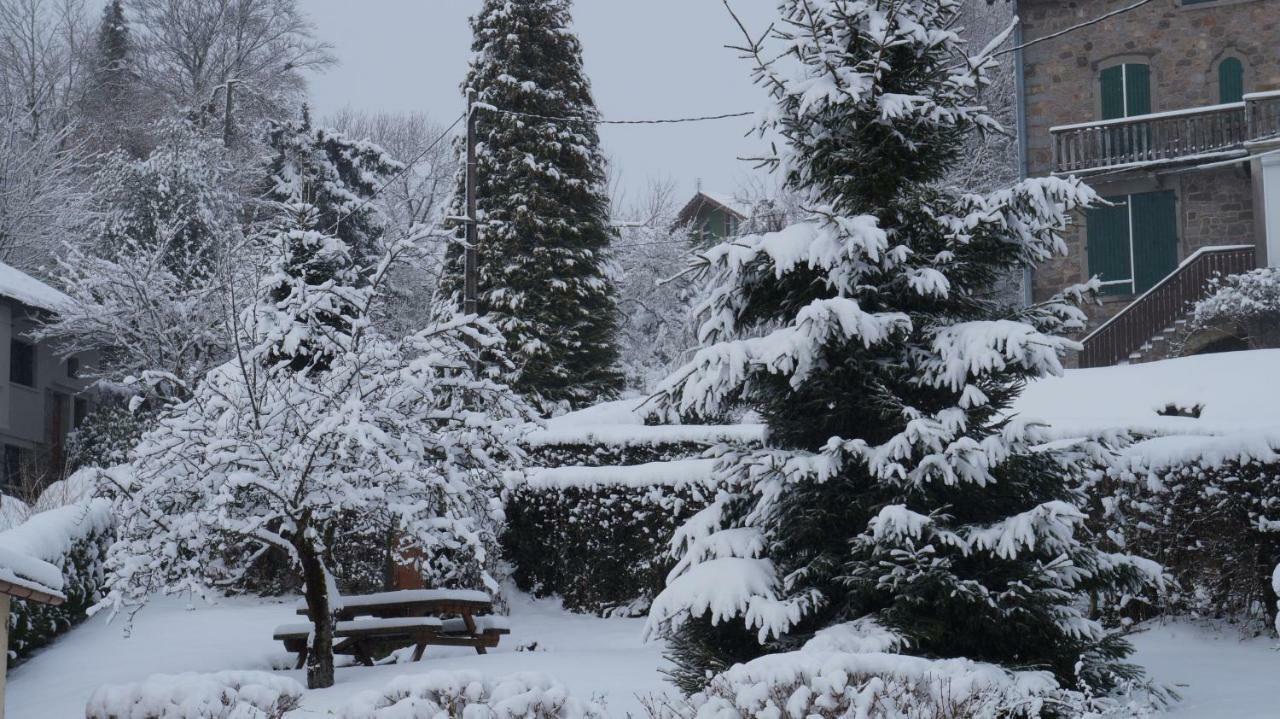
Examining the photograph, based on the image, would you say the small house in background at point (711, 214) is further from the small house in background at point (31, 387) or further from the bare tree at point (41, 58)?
the small house in background at point (31, 387)

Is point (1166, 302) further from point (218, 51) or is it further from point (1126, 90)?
point (218, 51)

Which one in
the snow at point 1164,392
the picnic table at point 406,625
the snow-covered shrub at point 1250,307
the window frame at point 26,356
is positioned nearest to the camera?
the picnic table at point 406,625

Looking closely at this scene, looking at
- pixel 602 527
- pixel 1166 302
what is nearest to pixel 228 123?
pixel 602 527

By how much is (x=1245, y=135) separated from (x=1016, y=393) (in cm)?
1720

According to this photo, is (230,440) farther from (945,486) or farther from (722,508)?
(945,486)

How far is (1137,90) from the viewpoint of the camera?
80.4 feet

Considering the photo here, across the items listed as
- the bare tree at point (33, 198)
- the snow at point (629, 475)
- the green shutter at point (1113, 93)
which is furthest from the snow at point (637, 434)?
the bare tree at point (33, 198)

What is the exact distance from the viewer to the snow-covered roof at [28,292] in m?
24.0

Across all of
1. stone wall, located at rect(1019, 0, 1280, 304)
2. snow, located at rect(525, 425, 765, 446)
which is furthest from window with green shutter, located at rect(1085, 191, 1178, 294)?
snow, located at rect(525, 425, 765, 446)

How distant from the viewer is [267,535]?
34.3 feet

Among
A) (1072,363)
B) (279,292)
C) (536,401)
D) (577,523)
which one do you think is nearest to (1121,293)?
(1072,363)

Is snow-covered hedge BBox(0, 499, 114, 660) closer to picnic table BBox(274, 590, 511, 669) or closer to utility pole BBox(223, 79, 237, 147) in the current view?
picnic table BBox(274, 590, 511, 669)

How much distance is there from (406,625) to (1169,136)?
17.7 metres

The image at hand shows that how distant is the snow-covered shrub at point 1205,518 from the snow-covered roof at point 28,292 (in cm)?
2057
